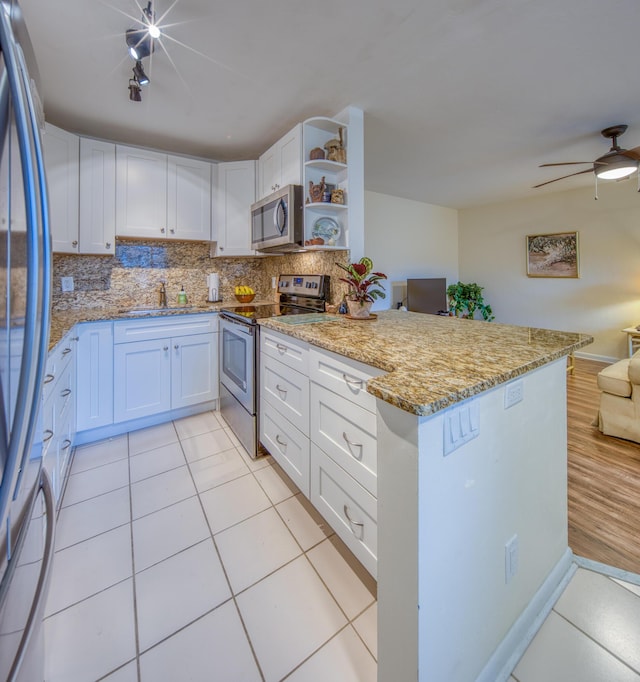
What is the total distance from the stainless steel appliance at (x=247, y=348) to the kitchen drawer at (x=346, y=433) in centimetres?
72

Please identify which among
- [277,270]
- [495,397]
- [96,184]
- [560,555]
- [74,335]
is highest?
[96,184]

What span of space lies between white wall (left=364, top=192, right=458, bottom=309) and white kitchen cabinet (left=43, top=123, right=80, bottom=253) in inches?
136

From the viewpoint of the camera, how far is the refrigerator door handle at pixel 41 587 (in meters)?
0.50

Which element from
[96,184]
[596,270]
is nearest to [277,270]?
[96,184]

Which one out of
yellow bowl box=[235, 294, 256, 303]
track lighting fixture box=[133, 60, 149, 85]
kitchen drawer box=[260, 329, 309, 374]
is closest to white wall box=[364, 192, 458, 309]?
yellow bowl box=[235, 294, 256, 303]

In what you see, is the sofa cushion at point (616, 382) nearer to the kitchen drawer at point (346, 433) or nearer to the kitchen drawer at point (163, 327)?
the kitchen drawer at point (346, 433)

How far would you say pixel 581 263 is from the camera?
185 inches

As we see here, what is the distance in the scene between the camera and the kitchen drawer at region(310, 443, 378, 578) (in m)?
1.21

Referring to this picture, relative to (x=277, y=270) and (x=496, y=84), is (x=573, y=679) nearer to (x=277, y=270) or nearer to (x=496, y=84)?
(x=496, y=84)

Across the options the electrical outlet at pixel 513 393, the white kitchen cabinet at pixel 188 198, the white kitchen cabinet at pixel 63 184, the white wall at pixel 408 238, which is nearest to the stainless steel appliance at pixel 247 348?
the white kitchen cabinet at pixel 188 198

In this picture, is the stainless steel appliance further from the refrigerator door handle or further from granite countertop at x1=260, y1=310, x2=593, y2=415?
the refrigerator door handle

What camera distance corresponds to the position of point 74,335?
7.15 ft

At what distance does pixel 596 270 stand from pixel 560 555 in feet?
15.6

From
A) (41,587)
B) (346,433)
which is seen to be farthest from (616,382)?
(41,587)
